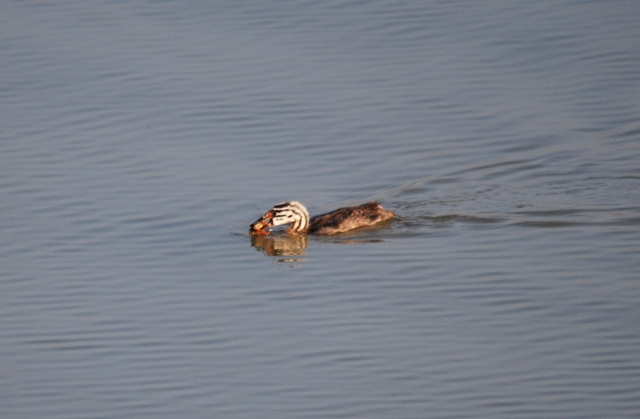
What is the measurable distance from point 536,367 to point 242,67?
541 inches

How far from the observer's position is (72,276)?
45.9ft

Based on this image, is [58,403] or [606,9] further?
[606,9]

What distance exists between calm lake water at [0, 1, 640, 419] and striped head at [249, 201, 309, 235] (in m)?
0.25

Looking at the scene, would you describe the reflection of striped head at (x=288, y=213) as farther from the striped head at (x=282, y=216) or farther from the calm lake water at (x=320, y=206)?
the calm lake water at (x=320, y=206)

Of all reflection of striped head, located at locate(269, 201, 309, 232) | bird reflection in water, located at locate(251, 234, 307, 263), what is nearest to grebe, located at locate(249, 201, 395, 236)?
reflection of striped head, located at locate(269, 201, 309, 232)

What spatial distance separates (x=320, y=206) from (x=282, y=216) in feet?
4.08

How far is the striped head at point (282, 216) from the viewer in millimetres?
15578

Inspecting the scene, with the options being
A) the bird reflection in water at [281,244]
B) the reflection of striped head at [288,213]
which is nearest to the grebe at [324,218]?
the reflection of striped head at [288,213]

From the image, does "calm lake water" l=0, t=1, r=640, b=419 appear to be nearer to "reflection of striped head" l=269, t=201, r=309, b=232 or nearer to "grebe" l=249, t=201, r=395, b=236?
"grebe" l=249, t=201, r=395, b=236

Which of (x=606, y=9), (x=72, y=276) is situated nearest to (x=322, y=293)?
(x=72, y=276)

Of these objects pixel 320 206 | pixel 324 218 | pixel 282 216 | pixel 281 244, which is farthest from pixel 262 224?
pixel 320 206

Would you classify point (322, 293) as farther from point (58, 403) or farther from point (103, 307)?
point (58, 403)

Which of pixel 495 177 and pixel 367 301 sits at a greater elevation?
pixel 495 177

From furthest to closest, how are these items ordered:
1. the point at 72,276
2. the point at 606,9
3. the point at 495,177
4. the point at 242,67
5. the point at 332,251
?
the point at 606,9
the point at 242,67
the point at 495,177
the point at 332,251
the point at 72,276
